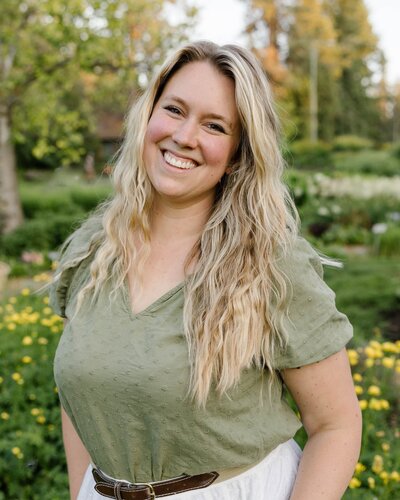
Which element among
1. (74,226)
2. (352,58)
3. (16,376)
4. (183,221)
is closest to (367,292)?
(16,376)

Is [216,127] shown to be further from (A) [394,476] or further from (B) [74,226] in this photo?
(A) [394,476]

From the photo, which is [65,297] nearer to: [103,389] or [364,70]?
[103,389]

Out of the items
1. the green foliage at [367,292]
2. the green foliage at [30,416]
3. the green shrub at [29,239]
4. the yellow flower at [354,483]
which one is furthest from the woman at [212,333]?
the green shrub at [29,239]

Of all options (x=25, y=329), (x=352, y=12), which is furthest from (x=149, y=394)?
(x=352, y=12)

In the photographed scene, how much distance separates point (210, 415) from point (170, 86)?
0.89m

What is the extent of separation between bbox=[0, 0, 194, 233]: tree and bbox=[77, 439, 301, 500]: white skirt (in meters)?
7.92

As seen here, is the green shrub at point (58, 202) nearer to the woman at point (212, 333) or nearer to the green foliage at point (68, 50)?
the green foliage at point (68, 50)

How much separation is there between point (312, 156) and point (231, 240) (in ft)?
98.4

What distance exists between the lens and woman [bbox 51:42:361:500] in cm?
144

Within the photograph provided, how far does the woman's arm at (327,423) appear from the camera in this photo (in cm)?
147

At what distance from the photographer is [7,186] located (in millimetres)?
10359

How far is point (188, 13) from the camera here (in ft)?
30.6

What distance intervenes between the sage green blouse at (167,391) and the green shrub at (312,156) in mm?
28130

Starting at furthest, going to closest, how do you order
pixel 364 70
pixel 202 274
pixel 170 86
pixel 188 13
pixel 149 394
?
1. pixel 364 70
2. pixel 188 13
3. pixel 170 86
4. pixel 202 274
5. pixel 149 394
